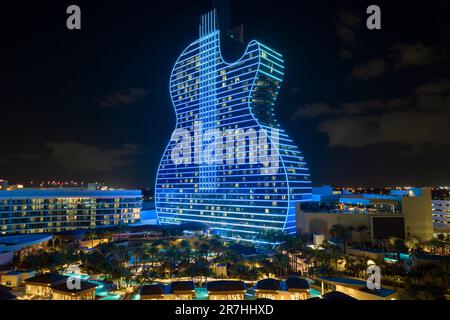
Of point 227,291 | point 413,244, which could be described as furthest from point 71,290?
point 413,244

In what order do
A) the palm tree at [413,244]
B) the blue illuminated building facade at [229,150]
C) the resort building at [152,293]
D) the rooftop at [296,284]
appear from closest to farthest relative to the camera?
the resort building at [152,293]
the rooftop at [296,284]
the palm tree at [413,244]
the blue illuminated building facade at [229,150]

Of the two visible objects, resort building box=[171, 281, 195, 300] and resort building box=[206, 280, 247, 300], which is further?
resort building box=[171, 281, 195, 300]

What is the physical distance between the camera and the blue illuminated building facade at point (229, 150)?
70.9 meters

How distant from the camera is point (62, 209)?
8756cm

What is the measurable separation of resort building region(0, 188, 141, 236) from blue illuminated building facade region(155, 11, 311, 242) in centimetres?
1084

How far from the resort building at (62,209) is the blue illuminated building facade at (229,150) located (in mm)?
10839

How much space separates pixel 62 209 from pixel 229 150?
48.8m

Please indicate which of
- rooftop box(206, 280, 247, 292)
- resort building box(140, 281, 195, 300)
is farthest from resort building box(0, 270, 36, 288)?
rooftop box(206, 280, 247, 292)

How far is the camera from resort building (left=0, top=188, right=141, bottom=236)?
79.6m

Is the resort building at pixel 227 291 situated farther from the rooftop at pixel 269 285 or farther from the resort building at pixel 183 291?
the resort building at pixel 183 291

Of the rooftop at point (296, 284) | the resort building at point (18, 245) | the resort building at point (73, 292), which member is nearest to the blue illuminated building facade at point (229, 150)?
the rooftop at point (296, 284)

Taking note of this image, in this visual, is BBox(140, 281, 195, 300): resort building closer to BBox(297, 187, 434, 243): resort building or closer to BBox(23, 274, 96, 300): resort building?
BBox(23, 274, 96, 300): resort building

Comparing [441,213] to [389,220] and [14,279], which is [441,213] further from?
[14,279]
